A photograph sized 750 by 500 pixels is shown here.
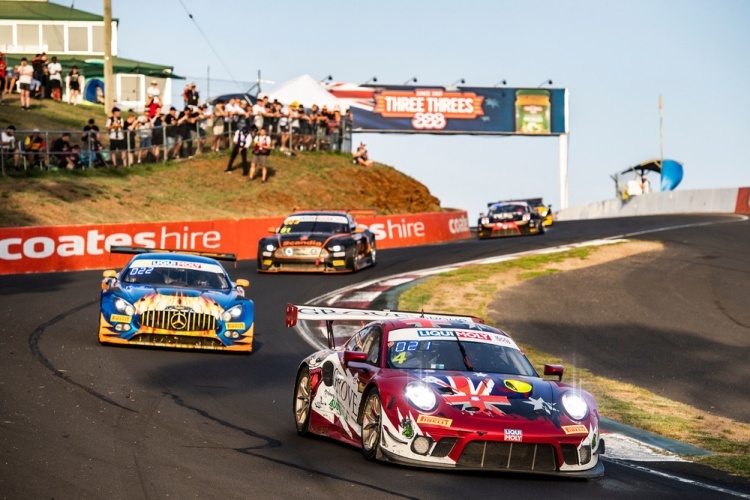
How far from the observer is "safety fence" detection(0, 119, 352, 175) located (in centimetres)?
3494

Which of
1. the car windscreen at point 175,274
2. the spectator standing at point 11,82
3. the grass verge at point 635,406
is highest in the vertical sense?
the spectator standing at point 11,82

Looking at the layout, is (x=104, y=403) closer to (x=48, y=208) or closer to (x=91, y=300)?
(x=91, y=300)

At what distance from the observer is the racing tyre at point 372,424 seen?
30.4 ft

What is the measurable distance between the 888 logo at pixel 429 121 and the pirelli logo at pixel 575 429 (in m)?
60.7

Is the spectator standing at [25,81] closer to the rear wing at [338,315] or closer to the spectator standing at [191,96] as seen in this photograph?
the spectator standing at [191,96]

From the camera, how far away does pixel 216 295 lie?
16484mm

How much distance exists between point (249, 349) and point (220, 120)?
2620 centimetres

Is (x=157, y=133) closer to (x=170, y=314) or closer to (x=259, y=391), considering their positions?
(x=170, y=314)

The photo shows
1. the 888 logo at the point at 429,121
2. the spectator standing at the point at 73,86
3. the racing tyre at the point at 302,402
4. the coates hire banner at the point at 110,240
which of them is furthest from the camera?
the 888 logo at the point at 429,121

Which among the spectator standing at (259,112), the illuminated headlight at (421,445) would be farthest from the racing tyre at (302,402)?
the spectator standing at (259,112)

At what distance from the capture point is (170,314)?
15938 millimetres

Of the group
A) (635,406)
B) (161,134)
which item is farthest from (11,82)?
(635,406)

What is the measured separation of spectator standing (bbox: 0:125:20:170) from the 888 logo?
3666 cm

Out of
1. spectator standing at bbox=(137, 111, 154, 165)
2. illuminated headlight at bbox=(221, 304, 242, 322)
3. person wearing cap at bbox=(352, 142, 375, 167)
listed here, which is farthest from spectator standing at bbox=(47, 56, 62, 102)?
illuminated headlight at bbox=(221, 304, 242, 322)
